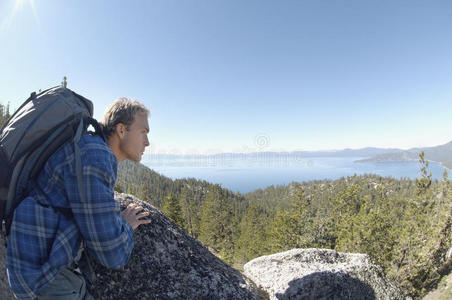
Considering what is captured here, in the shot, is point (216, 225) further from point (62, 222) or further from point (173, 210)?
point (62, 222)

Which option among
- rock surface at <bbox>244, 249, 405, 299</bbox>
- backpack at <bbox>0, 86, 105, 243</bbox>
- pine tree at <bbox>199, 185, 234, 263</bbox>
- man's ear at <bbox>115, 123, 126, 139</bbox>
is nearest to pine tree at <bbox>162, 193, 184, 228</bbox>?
pine tree at <bbox>199, 185, 234, 263</bbox>

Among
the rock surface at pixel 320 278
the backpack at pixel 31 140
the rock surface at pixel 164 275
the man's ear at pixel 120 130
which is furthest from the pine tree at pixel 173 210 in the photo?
the backpack at pixel 31 140

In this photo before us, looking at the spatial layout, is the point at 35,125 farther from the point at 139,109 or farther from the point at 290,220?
the point at 290,220

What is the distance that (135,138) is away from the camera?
7.64ft

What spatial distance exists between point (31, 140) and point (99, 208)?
33.0 inches

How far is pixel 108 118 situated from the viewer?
7.30 feet

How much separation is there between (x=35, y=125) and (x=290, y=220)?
95.1ft

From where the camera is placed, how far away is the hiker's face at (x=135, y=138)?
2291 millimetres

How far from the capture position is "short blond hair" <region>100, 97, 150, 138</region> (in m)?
2.20

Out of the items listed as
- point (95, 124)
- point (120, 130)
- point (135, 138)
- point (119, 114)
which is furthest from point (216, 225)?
point (95, 124)

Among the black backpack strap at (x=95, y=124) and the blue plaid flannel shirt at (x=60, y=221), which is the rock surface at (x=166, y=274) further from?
the black backpack strap at (x=95, y=124)

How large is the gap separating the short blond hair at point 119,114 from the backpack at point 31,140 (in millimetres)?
365

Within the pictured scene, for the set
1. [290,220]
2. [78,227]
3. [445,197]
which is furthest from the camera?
[290,220]

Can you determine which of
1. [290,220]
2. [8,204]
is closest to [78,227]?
[8,204]
